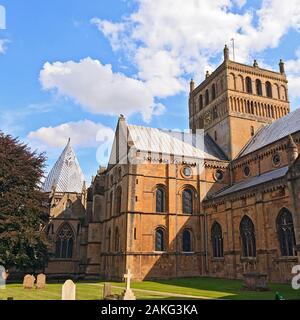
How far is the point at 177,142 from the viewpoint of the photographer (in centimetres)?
4022

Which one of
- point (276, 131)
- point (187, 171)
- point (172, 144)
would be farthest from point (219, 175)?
point (276, 131)

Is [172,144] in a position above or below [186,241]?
above

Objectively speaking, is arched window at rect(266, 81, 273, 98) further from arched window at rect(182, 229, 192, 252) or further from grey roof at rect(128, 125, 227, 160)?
arched window at rect(182, 229, 192, 252)

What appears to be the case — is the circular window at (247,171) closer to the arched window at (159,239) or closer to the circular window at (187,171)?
the circular window at (187,171)

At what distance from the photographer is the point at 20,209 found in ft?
98.8

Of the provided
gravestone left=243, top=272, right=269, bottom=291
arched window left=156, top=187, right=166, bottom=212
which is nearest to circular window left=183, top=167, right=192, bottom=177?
arched window left=156, top=187, right=166, bottom=212

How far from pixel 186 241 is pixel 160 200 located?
5163 mm

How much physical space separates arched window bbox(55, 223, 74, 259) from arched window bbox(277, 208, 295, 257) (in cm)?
3014

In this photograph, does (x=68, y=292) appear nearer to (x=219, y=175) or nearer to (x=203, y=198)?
(x=203, y=198)

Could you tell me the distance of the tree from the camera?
92.7ft

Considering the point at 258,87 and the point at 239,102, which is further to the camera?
the point at 258,87

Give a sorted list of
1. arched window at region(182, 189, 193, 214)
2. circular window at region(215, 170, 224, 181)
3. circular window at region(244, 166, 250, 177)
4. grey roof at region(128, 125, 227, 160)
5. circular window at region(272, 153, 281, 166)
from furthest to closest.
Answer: circular window at region(215, 170, 224, 181) < grey roof at region(128, 125, 227, 160) < circular window at region(244, 166, 250, 177) < arched window at region(182, 189, 193, 214) < circular window at region(272, 153, 281, 166)
